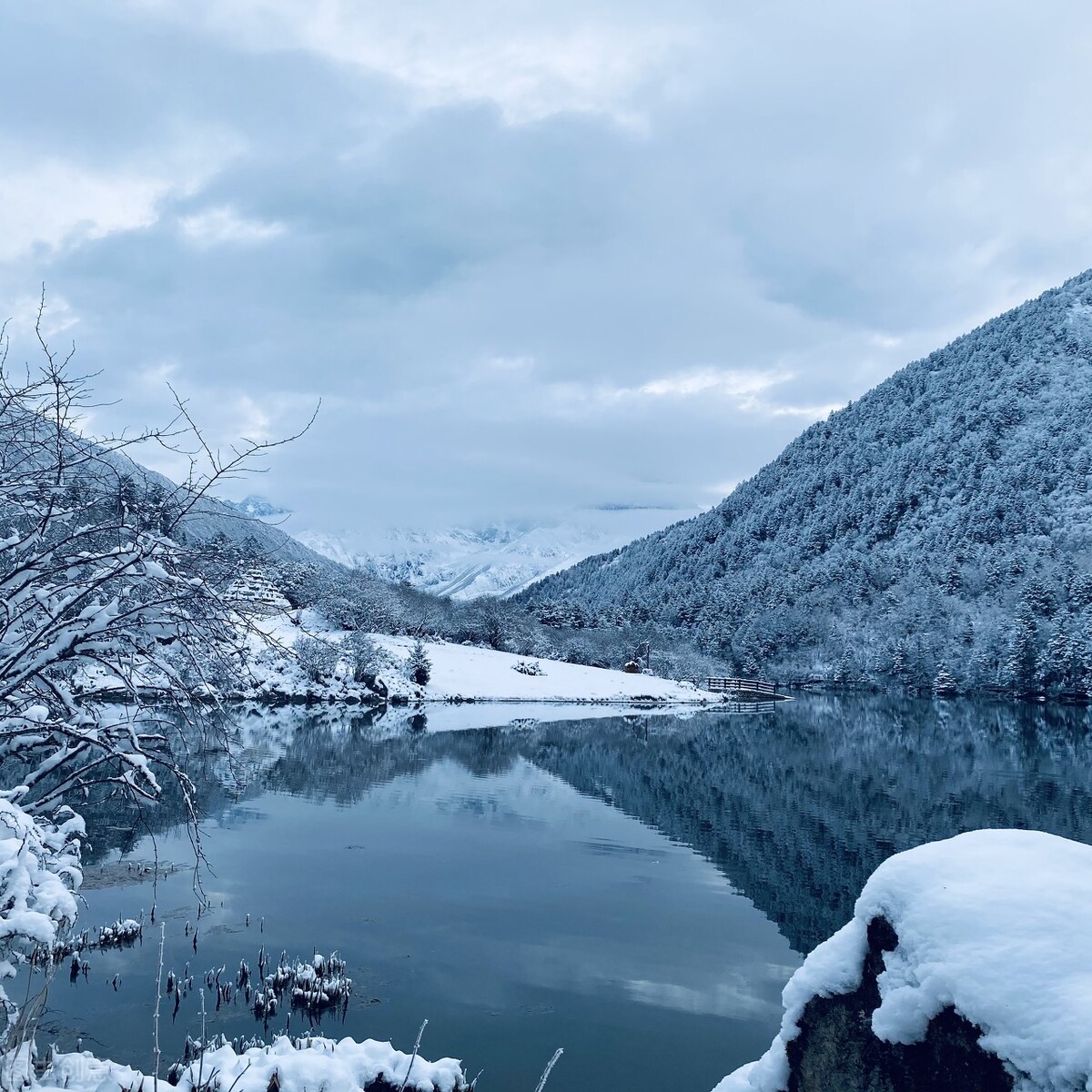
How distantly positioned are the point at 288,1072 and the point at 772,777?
35951 mm

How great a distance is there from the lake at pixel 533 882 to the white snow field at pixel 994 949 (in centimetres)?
947

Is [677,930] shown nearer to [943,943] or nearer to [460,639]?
[943,943]

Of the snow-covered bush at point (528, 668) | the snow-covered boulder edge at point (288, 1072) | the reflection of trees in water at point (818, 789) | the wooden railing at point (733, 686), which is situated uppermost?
the snow-covered boulder edge at point (288, 1072)

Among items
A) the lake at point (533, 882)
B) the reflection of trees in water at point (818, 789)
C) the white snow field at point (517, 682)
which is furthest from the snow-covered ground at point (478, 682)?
the lake at point (533, 882)

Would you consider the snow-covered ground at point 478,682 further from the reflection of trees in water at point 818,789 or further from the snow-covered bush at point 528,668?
the reflection of trees in water at point 818,789

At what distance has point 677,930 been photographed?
1991 centimetres

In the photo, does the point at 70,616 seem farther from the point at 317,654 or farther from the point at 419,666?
the point at 419,666

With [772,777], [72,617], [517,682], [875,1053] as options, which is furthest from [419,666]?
[875,1053]

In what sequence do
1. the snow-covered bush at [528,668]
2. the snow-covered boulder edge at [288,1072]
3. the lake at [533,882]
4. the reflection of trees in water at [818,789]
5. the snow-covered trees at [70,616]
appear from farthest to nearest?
Result: the snow-covered bush at [528,668]
the reflection of trees in water at [818,789]
the lake at [533,882]
the snow-covered boulder edge at [288,1072]
the snow-covered trees at [70,616]

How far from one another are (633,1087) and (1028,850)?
405 inches

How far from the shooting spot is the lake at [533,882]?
14047 millimetres

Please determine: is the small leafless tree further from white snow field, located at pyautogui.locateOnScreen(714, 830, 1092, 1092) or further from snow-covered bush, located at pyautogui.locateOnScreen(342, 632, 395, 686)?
snow-covered bush, located at pyautogui.locateOnScreen(342, 632, 395, 686)

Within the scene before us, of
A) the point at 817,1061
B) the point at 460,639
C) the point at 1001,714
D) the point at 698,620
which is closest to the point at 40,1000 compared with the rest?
the point at 817,1061

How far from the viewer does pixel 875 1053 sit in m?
→ 5.16
